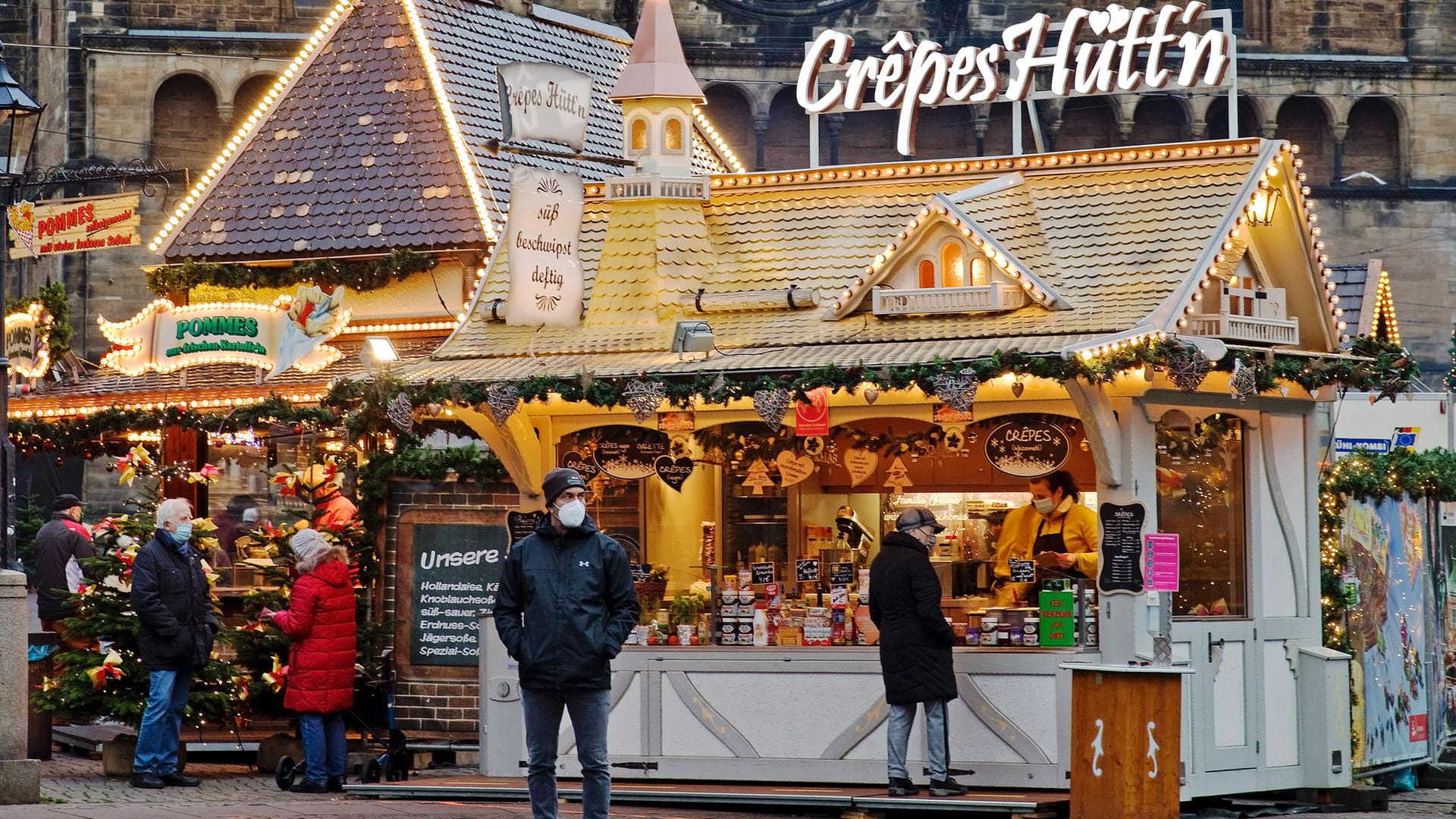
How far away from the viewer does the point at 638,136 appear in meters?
15.8

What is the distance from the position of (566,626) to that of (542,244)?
5.36 meters

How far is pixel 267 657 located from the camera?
50.7 feet

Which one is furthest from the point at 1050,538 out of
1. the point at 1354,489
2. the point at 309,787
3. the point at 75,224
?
the point at 75,224

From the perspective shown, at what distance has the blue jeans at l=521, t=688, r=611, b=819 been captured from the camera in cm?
1015

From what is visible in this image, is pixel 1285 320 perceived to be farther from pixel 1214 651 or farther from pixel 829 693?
pixel 829 693

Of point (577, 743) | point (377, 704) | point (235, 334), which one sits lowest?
point (377, 704)

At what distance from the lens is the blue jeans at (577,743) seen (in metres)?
10.1

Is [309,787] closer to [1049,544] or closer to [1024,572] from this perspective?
[1024,572]

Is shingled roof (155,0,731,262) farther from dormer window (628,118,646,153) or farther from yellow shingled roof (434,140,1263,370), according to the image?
yellow shingled roof (434,140,1263,370)

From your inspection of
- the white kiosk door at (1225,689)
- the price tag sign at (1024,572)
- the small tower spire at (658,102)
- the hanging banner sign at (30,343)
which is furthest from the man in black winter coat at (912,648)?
the hanging banner sign at (30,343)

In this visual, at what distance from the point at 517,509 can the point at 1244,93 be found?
33223 mm

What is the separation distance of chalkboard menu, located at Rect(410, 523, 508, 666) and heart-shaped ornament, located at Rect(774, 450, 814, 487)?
9.03 feet

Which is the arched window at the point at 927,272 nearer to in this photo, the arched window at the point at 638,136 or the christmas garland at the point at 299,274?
the arched window at the point at 638,136

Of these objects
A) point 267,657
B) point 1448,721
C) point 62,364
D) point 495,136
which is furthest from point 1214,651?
point 62,364
